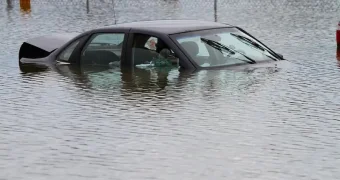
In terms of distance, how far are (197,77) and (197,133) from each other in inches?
166

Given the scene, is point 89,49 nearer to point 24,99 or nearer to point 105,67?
point 105,67

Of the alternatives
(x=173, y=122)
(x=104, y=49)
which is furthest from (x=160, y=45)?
(x=173, y=122)

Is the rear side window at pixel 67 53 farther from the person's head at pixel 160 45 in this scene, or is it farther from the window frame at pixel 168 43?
the person's head at pixel 160 45

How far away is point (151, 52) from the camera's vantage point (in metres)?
15.4

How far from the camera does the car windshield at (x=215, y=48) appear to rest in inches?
588

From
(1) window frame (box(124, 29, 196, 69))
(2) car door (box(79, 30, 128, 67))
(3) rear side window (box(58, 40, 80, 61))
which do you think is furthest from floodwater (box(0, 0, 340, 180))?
(3) rear side window (box(58, 40, 80, 61))

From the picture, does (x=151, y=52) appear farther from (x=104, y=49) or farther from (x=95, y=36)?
(x=95, y=36)

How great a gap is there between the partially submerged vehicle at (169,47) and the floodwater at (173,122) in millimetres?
252

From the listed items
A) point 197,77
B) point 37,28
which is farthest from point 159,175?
point 37,28

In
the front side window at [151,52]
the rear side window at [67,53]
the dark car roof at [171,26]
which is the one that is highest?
the dark car roof at [171,26]

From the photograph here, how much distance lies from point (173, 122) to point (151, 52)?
458cm

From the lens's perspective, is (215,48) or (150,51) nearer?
(215,48)

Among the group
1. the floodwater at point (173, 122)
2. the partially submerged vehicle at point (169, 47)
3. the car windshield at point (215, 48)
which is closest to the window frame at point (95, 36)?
the partially submerged vehicle at point (169, 47)

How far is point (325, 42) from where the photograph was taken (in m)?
21.5
